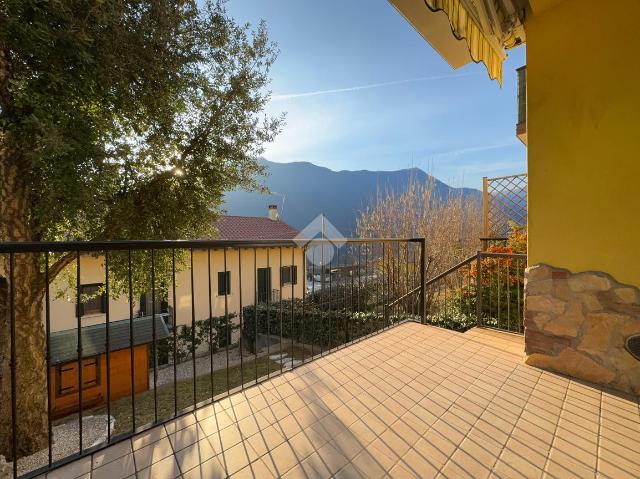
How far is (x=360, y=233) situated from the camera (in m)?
9.57

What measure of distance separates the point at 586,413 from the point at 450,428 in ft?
2.96

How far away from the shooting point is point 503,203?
22.1 feet

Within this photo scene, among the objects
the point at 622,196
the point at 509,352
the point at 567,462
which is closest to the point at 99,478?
the point at 567,462

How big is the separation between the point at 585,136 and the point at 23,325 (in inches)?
272

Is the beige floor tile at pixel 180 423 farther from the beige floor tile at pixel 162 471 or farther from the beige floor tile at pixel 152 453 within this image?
the beige floor tile at pixel 162 471

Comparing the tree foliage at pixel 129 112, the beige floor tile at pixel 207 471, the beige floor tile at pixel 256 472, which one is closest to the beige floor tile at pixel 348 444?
the beige floor tile at pixel 256 472

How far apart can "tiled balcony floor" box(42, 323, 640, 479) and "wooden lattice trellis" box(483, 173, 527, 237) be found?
506 cm

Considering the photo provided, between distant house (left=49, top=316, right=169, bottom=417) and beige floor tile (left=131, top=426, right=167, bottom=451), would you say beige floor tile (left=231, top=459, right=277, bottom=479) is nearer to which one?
beige floor tile (left=131, top=426, right=167, bottom=451)

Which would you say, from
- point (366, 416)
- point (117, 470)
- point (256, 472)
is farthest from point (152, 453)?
point (366, 416)

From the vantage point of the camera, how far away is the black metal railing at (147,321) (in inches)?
62.6

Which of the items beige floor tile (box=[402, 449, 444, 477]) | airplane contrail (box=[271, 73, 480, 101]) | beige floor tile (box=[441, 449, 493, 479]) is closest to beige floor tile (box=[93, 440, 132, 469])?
beige floor tile (box=[402, 449, 444, 477])

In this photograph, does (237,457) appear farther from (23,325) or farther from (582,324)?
(23,325)

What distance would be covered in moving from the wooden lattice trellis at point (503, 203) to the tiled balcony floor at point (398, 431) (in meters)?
5.06

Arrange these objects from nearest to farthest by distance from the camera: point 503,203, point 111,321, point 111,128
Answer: point 111,128, point 503,203, point 111,321
